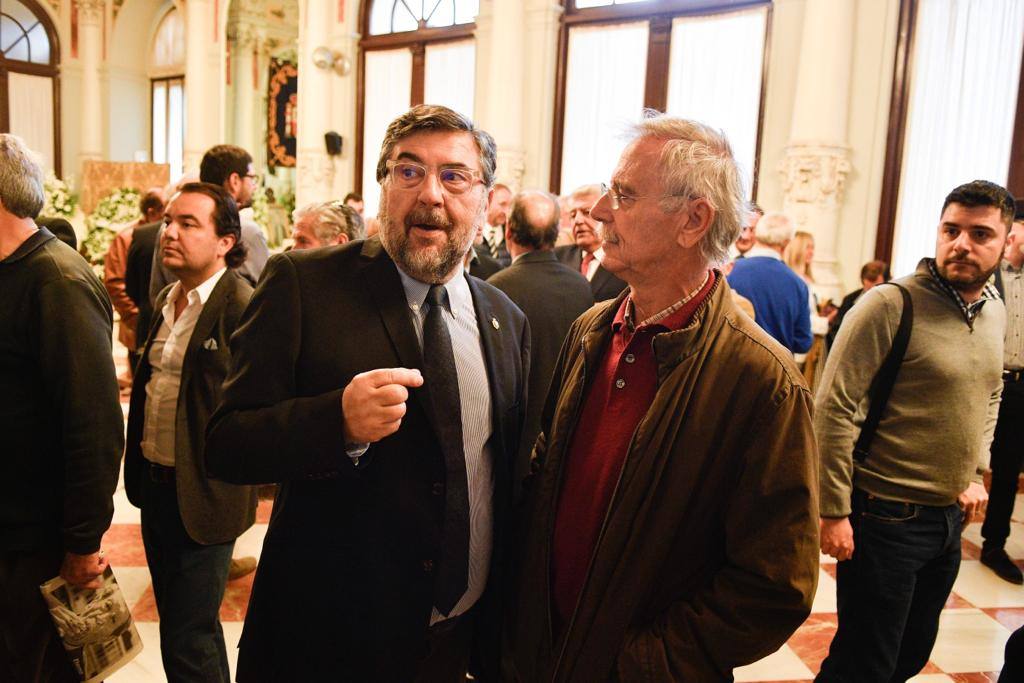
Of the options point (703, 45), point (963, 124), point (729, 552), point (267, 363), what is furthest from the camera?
point (703, 45)

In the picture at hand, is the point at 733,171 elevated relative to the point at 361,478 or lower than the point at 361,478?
elevated

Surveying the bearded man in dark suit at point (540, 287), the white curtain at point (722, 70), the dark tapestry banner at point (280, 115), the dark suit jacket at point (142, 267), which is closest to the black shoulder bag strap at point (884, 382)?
the bearded man in dark suit at point (540, 287)

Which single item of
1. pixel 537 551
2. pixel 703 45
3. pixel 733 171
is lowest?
pixel 537 551

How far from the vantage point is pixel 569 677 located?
1.29 metres

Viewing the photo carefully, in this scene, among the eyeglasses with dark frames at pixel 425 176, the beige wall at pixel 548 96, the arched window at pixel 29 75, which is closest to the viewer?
the eyeglasses with dark frames at pixel 425 176

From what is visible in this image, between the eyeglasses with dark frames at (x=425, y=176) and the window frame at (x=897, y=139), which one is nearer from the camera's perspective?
the eyeglasses with dark frames at (x=425, y=176)

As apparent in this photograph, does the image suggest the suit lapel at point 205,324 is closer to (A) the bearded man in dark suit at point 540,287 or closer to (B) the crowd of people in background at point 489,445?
(B) the crowd of people in background at point 489,445

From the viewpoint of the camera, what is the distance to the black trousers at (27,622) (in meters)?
1.82

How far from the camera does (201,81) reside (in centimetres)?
1219

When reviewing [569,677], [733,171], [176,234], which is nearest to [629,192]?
[733,171]

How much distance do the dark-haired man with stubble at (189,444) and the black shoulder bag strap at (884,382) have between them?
173 cm

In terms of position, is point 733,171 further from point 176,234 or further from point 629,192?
point 176,234

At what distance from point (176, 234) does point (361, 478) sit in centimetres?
123

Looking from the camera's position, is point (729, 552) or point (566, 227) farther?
point (566, 227)
